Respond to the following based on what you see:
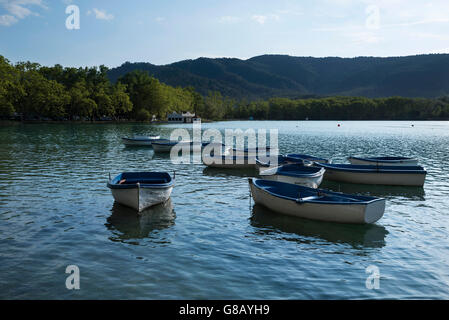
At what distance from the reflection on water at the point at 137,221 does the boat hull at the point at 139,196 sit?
0.37 meters

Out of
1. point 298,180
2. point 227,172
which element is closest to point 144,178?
point 298,180

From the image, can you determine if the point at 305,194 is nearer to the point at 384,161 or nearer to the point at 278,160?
the point at 278,160

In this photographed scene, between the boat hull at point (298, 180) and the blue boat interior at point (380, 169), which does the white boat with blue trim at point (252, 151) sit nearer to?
the blue boat interior at point (380, 169)

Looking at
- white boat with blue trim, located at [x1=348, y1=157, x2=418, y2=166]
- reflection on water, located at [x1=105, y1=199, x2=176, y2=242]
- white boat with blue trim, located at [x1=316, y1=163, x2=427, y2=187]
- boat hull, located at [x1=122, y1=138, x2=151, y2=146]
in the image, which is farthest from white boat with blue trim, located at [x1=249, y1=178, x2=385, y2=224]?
boat hull, located at [x1=122, y1=138, x2=151, y2=146]

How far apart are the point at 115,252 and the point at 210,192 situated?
11.0 meters

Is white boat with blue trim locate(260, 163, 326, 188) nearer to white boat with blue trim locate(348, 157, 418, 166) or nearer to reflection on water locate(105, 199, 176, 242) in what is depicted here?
reflection on water locate(105, 199, 176, 242)

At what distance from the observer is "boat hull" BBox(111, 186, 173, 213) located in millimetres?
17364

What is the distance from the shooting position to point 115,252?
12938 mm

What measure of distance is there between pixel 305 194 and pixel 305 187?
0.42 metres

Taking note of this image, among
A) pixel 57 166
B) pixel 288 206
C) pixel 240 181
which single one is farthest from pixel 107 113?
pixel 288 206

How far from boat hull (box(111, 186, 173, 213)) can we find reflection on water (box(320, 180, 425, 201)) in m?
11.9

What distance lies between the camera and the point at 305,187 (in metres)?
18.7

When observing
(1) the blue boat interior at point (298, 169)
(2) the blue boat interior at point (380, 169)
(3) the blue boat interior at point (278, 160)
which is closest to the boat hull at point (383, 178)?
(2) the blue boat interior at point (380, 169)
